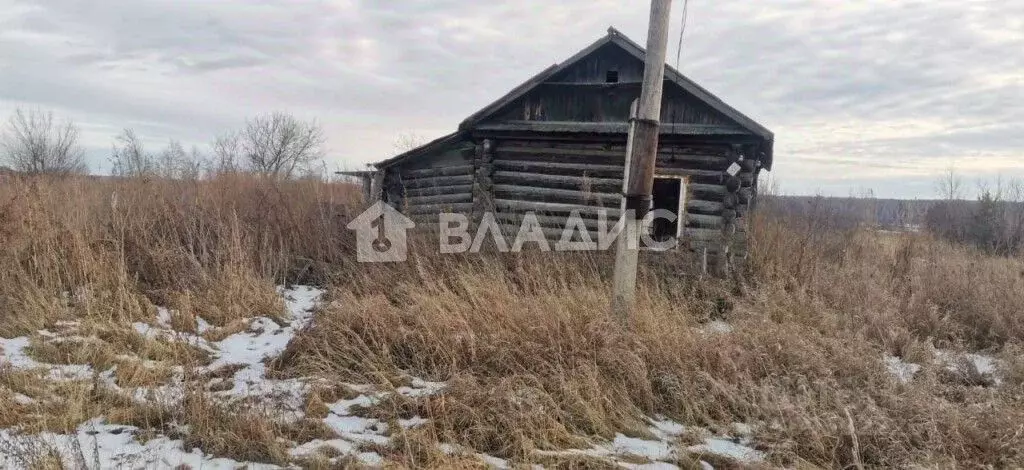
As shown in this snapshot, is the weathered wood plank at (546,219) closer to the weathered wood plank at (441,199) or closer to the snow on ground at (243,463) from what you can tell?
the weathered wood plank at (441,199)

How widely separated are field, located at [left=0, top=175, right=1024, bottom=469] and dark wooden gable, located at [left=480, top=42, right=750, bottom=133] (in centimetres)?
308

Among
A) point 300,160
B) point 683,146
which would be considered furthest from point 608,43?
point 300,160

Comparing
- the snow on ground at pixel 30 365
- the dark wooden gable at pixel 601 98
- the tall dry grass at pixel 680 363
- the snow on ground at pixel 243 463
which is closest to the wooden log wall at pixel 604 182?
the dark wooden gable at pixel 601 98

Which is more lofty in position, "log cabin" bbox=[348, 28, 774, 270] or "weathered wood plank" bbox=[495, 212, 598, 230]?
"log cabin" bbox=[348, 28, 774, 270]

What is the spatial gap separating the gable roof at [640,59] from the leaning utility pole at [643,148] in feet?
11.1

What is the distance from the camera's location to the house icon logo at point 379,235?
712 cm

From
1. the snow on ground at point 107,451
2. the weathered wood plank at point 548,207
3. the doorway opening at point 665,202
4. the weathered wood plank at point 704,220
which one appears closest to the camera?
the snow on ground at point 107,451

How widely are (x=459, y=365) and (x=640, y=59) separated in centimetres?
666

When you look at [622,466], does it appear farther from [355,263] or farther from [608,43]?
[608,43]

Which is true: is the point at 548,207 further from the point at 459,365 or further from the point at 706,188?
the point at 459,365

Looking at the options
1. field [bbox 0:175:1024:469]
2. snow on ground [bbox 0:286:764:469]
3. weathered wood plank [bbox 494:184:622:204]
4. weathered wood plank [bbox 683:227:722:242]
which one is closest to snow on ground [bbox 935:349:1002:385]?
field [bbox 0:175:1024:469]

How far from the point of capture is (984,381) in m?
4.25

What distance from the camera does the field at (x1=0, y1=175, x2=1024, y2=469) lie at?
9.82 feet

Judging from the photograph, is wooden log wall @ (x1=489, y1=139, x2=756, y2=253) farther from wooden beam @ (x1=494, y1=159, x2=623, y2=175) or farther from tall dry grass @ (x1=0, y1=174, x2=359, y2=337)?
tall dry grass @ (x1=0, y1=174, x2=359, y2=337)
